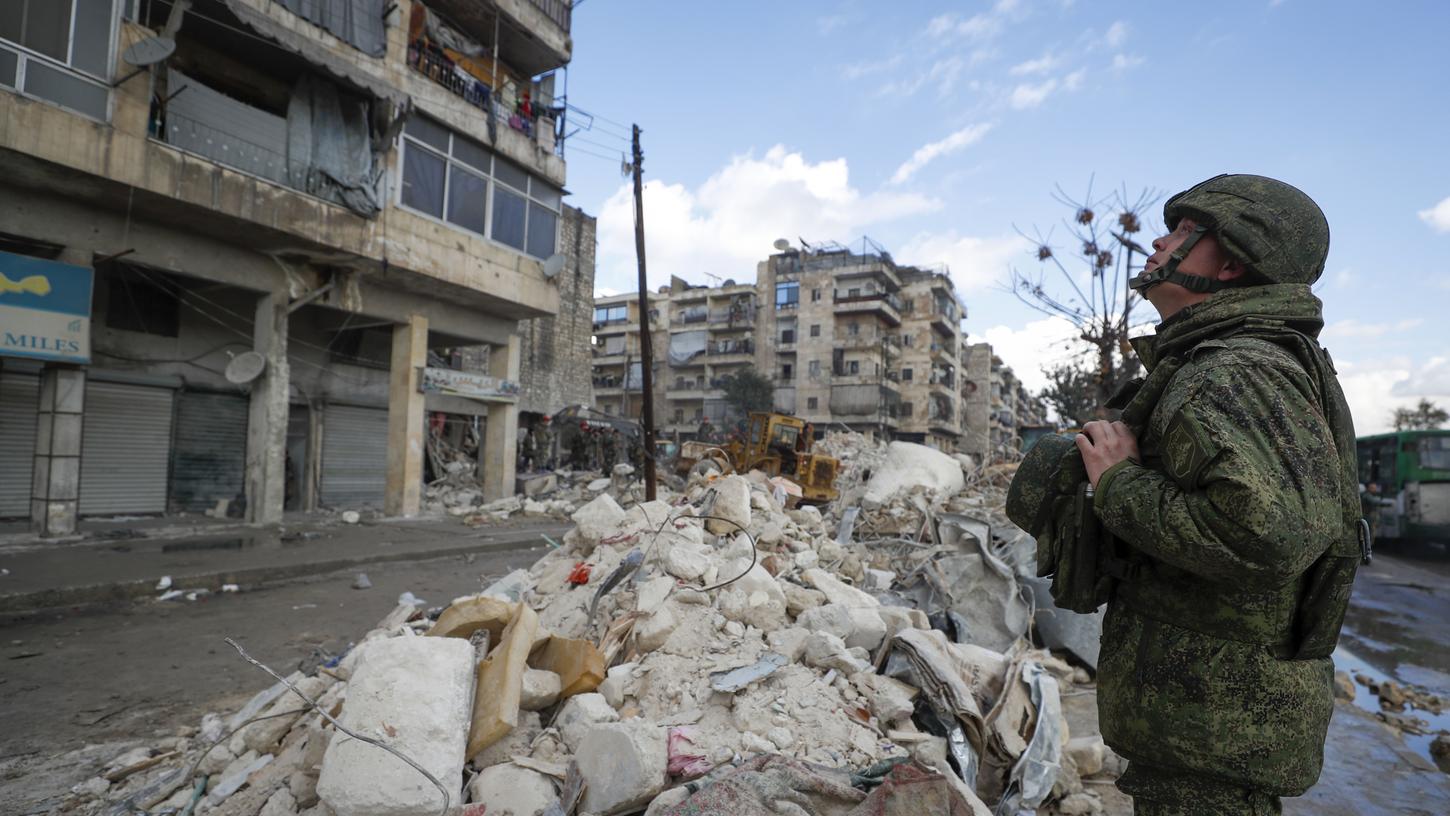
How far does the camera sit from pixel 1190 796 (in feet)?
4.41

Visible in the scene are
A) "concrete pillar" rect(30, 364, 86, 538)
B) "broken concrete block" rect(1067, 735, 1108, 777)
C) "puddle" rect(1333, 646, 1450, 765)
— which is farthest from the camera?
"concrete pillar" rect(30, 364, 86, 538)

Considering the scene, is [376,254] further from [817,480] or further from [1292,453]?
[1292,453]

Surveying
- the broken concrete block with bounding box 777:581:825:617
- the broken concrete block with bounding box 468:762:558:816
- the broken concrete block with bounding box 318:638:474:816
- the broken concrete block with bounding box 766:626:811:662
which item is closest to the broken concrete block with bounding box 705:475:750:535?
the broken concrete block with bounding box 777:581:825:617

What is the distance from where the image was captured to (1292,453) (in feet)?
3.88

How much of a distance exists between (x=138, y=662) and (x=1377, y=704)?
8.44 meters

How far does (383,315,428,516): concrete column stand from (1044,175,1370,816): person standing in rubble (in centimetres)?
1335

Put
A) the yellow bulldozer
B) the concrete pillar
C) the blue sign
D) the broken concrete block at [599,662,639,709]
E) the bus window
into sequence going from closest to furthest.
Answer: the broken concrete block at [599,662,639,709], the blue sign, the concrete pillar, the bus window, the yellow bulldozer

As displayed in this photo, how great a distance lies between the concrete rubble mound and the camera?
208 cm

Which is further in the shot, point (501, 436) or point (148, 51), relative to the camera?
point (501, 436)

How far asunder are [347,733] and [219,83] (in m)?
12.8

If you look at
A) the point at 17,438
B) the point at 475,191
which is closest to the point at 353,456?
the point at 17,438

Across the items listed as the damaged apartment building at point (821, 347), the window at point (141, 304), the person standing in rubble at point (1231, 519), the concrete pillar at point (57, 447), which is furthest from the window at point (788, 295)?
the person standing in rubble at point (1231, 519)

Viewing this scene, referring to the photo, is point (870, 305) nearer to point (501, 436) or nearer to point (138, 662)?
point (501, 436)

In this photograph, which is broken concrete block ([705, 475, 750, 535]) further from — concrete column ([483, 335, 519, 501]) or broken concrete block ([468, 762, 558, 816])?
concrete column ([483, 335, 519, 501])
